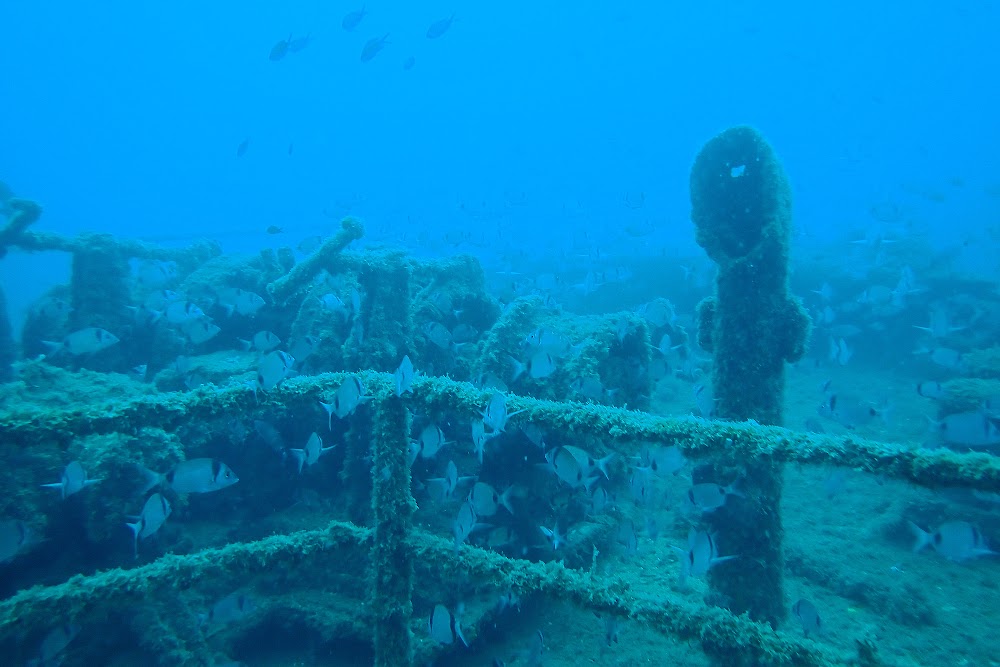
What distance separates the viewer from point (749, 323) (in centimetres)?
534

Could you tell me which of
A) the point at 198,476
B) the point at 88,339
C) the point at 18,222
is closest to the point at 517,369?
the point at 198,476

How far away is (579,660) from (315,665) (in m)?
2.55

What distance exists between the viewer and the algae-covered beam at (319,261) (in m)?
8.16

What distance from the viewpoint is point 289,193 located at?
188 m

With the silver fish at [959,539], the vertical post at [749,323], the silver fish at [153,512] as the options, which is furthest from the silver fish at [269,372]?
the silver fish at [959,539]

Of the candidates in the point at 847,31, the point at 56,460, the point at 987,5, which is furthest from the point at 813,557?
the point at 847,31

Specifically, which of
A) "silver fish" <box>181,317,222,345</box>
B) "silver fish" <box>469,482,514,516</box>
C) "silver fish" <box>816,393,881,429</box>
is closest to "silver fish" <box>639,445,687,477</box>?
"silver fish" <box>469,482,514,516</box>

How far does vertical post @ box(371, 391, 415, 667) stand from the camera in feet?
11.0

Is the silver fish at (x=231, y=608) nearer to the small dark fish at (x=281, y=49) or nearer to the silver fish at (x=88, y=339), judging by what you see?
the silver fish at (x=88, y=339)

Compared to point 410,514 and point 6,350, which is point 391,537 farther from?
point 6,350

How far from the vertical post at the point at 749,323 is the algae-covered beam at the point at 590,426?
2.04 meters

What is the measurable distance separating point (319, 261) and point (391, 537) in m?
5.80

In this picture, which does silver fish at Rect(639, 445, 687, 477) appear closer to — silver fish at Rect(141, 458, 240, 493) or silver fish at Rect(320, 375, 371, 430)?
silver fish at Rect(320, 375, 371, 430)

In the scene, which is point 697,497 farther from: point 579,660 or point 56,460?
point 56,460
